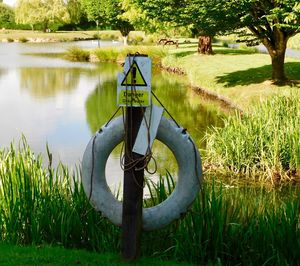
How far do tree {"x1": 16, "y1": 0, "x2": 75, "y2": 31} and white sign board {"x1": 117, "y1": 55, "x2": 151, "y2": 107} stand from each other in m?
59.3

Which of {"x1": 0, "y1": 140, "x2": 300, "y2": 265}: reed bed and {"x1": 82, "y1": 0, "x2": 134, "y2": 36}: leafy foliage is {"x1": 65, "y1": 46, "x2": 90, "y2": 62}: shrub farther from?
{"x1": 0, "y1": 140, "x2": 300, "y2": 265}: reed bed

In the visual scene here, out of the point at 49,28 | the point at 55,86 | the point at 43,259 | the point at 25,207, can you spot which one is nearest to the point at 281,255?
the point at 43,259

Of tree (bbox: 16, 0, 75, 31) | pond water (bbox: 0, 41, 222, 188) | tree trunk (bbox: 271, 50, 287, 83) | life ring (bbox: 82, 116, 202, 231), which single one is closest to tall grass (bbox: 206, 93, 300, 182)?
pond water (bbox: 0, 41, 222, 188)

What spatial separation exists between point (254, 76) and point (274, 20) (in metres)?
4.63

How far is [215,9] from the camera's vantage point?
1580cm

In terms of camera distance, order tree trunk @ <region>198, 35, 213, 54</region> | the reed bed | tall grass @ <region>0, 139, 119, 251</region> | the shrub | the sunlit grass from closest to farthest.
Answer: the reed bed, tall grass @ <region>0, 139, 119, 251</region>, tree trunk @ <region>198, 35, 213, 54</region>, the sunlit grass, the shrub

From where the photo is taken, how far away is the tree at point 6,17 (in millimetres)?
77188

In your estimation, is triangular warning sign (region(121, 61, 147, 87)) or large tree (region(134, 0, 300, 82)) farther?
large tree (region(134, 0, 300, 82))

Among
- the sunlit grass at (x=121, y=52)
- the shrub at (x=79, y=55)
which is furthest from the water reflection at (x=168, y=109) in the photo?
the shrub at (x=79, y=55)

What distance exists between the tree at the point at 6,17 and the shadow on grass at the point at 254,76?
59639 mm

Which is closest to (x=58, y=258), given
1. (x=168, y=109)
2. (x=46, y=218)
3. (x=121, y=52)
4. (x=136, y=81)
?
(x=46, y=218)

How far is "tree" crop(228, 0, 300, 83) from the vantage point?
14620 mm

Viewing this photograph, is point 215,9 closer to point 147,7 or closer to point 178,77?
point 147,7

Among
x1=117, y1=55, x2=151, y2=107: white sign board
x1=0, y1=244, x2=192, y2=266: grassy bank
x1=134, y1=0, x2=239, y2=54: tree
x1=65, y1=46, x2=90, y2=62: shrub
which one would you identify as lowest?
x1=0, y1=244, x2=192, y2=266: grassy bank
